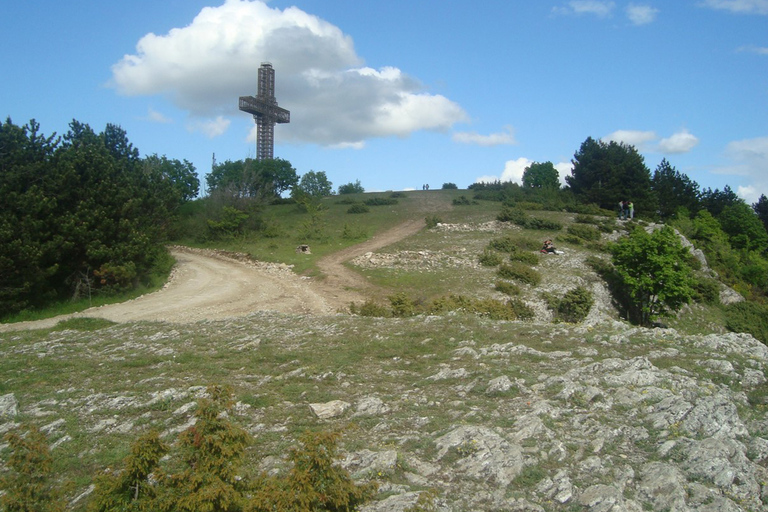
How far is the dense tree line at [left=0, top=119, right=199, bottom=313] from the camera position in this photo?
19.4m

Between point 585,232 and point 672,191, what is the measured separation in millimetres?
35185

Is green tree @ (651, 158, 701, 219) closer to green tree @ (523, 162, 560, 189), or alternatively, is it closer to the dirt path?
green tree @ (523, 162, 560, 189)

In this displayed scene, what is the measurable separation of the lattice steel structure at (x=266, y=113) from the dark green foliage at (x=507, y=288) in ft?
189

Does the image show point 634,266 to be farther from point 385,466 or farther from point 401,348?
point 385,466

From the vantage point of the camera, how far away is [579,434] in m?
6.88

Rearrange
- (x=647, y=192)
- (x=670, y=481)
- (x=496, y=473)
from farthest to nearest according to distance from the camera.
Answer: (x=647, y=192)
(x=496, y=473)
(x=670, y=481)

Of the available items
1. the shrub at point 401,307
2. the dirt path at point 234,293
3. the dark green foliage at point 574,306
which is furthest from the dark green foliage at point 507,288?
the shrub at point 401,307

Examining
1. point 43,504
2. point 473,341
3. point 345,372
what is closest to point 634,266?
point 473,341

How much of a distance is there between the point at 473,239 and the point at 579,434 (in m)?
29.8

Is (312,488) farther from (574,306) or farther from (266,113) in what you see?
(266,113)

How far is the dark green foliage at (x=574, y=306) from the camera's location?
23466 millimetres

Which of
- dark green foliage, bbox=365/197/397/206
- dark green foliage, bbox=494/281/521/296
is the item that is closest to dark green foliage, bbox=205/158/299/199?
dark green foliage, bbox=365/197/397/206

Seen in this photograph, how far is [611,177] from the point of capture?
56.3 meters

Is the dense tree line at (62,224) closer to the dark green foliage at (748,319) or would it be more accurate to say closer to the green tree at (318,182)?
the dark green foliage at (748,319)
